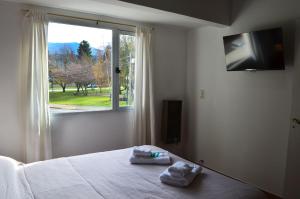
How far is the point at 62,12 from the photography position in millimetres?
2734

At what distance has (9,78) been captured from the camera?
8.24 ft

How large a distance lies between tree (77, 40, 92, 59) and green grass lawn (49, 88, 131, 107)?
1.54 feet

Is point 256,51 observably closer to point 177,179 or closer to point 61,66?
point 177,179

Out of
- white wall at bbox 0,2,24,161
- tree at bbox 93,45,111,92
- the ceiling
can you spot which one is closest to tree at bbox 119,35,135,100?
tree at bbox 93,45,111,92

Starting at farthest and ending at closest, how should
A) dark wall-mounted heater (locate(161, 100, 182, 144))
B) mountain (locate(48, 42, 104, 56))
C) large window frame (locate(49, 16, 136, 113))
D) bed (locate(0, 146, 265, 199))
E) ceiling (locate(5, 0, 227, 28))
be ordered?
dark wall-mounted heater (locate(161, 100, 182, 144)) < large window frame (locate(49, 16, 136, 113)) < mountain (locate(48, 42, 104, 56)) < ceiling (locate(5, 0, 227, 28)) < bed (locate(0, 146, 265, 199))

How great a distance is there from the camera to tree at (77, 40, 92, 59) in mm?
2959

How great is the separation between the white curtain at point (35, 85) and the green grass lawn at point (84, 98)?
0.23m

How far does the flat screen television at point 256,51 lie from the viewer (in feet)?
7.65

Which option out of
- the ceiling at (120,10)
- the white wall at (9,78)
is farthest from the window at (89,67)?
the white wall at (9,78)

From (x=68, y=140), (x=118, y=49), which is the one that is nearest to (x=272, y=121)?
(x=118, y=49)

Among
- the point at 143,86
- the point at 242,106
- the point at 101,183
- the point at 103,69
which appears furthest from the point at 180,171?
the point at 103,69

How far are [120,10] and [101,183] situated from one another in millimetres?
2040

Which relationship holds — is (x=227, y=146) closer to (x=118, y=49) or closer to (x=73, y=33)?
(x=118, y=49)

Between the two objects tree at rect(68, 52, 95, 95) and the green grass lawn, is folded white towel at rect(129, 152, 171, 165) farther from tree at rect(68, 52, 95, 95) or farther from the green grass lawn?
tree at rect(68, 52, 95, 95)
